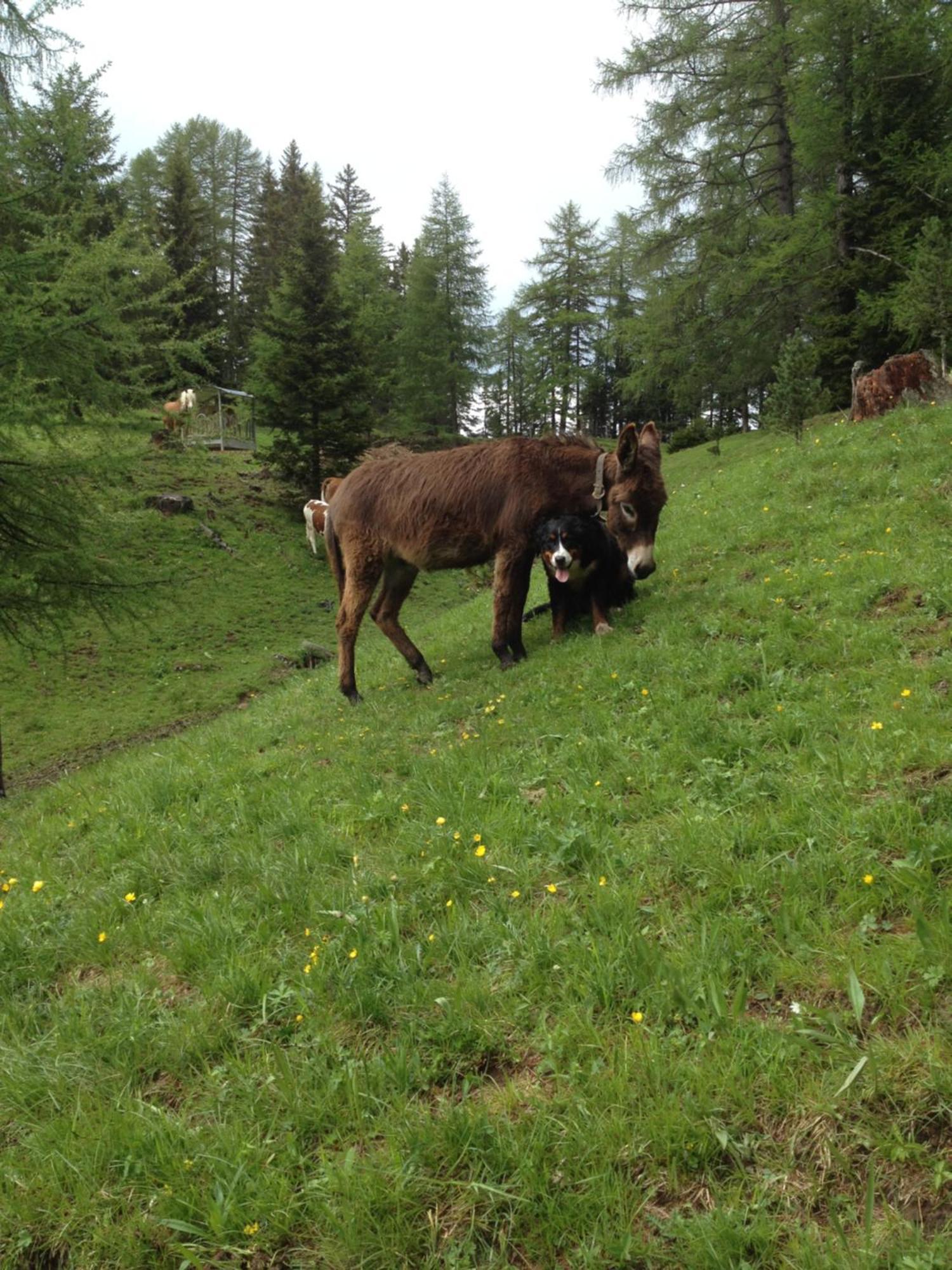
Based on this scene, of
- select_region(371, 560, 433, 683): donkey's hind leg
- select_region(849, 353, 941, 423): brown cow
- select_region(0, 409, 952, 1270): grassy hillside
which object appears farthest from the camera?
select_region(849, 353, 941, 423): brown cow

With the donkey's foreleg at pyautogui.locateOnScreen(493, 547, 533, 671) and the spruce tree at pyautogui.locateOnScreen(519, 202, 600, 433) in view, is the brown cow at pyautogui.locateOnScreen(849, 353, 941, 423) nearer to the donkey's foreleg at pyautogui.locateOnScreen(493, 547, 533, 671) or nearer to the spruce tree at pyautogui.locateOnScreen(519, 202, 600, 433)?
the donkey's foreleg at pyautogui.locateOnScreen(493, 547, 533, 671)

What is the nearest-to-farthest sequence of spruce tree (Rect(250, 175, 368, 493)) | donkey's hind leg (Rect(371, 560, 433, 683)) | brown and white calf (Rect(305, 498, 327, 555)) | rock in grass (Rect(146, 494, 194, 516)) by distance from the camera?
donkey's hind leg (Rect(371, 560, 433, 683)) < brown and white calf (Rect(305, 498, 327, 555)) < rock in grass (Rect(146, 494, 194, 516)) < spruce tree (Rect(250, 175, 368, 493))

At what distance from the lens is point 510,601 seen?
7141mm

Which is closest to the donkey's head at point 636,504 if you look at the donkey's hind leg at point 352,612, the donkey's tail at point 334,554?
the donkey's hind leg at point 352,612

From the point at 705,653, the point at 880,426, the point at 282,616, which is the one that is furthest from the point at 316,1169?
the point at 282,616

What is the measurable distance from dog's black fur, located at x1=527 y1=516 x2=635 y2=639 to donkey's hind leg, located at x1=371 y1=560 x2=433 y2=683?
1.65 m

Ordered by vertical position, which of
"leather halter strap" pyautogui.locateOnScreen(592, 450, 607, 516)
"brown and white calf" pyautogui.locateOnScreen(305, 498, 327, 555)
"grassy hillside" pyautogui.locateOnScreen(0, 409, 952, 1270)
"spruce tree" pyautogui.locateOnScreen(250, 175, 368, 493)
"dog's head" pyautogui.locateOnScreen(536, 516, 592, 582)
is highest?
"spruce tree" pyautogui.locateOnScreen(250, 175, 368, 493)

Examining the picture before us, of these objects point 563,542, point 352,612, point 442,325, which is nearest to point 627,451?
point 563,542

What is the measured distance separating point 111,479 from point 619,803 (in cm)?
885

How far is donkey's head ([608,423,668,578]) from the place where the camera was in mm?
6820

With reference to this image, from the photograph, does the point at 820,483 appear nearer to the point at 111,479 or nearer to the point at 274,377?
the point at 111,479

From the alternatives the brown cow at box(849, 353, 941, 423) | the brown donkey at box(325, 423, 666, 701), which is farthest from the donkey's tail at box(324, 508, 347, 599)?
the brown cow at box(849, 353, 941, 423)

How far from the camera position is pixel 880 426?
36.9 ft

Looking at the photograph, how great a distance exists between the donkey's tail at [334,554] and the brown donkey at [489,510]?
0.13 feet
